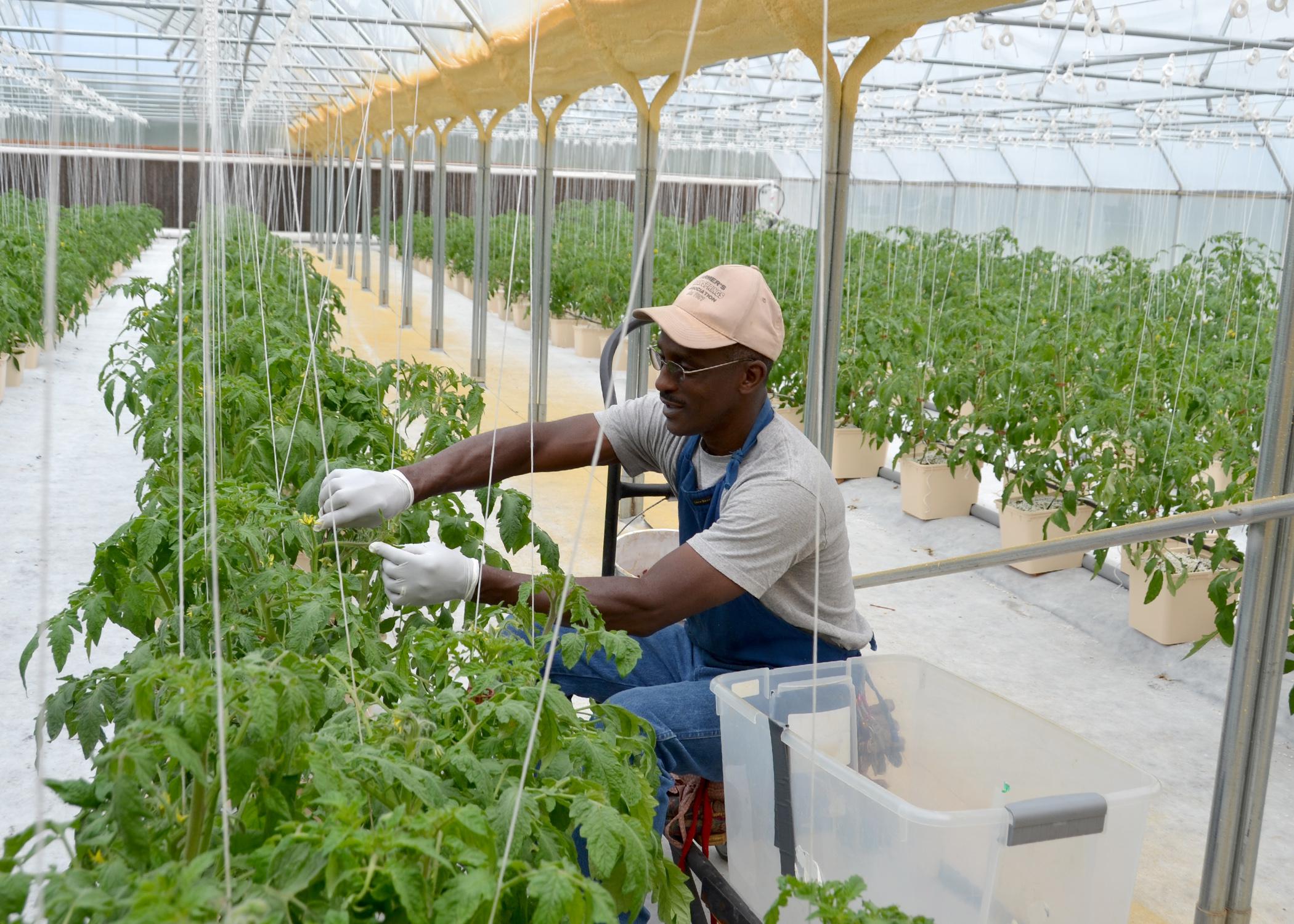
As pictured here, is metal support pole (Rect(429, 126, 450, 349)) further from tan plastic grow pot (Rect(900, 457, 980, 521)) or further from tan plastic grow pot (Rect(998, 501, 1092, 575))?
tan plastic grow pot (Rect(998, 501, 1092, 575))

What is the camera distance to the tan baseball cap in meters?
2.07

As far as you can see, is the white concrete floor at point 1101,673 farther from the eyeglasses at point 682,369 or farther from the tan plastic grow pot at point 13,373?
the tan plastic grow pot at point 13,373

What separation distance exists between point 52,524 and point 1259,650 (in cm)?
462

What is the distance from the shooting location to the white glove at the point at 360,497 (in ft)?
7.13

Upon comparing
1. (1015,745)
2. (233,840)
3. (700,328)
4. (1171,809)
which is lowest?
(1171,809)

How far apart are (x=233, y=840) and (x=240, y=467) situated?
5.94 ft

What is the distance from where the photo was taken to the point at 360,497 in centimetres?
219

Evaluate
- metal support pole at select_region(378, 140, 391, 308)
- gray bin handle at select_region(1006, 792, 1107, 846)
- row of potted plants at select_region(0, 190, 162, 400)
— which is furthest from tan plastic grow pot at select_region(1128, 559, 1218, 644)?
metal support pole at select_region(378, 140, 391, 308)

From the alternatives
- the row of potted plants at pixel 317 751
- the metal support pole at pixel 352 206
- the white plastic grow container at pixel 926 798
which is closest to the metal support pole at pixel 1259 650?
the white plastic grow container at pixel 926 798

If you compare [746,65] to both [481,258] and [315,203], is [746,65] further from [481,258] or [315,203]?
[315,203]

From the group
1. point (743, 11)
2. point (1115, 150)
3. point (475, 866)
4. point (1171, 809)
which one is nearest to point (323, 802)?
point (475, 866)

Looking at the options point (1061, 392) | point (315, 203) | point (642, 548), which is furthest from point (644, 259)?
point (315, 203)

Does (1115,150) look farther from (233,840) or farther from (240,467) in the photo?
(233,840)

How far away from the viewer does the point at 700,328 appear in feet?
6.82
